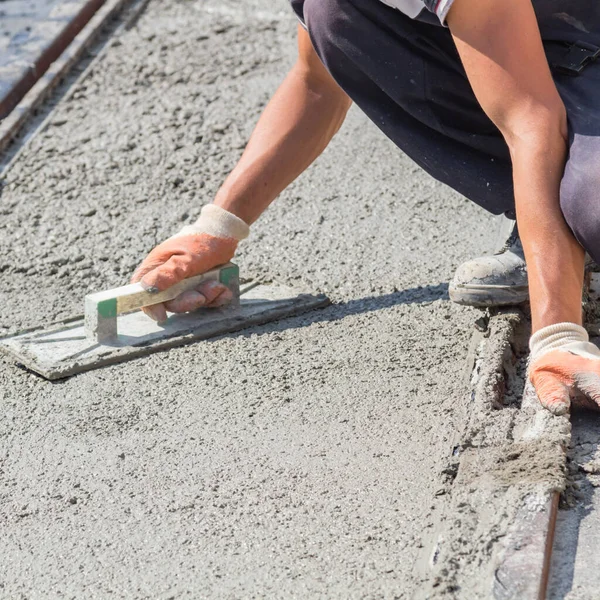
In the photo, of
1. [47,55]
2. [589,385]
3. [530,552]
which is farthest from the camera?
[47,55]

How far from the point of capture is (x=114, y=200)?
362 cm

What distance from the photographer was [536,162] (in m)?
2.19

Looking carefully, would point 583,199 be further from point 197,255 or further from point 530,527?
point 197,255

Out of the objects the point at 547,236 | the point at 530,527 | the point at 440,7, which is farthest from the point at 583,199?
the point at 530,527

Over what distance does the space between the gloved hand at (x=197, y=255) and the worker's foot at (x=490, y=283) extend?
0.63m

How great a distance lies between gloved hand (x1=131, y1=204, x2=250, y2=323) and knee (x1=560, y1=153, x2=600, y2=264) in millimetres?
1011

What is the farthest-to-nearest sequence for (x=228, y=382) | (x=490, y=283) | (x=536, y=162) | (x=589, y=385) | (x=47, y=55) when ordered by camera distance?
(x=47, y=55)
(x=490, y=283)
(x=228, y=382)
(x=536, y=162)
(x=589, y=385)

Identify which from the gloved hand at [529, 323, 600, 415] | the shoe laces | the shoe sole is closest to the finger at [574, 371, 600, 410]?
the gloved hand at [529, 323, 600, 415]

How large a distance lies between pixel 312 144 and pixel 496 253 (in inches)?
23.8

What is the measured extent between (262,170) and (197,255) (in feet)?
1.02

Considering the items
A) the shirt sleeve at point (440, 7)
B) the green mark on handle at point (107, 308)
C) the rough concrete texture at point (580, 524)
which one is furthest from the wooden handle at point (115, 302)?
the rough concrete texture at point (580, 524)

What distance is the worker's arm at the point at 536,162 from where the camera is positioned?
214 centimetres

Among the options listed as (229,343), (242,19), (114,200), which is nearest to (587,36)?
(229,343)

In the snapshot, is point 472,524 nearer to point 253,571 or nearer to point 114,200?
point 253,571
